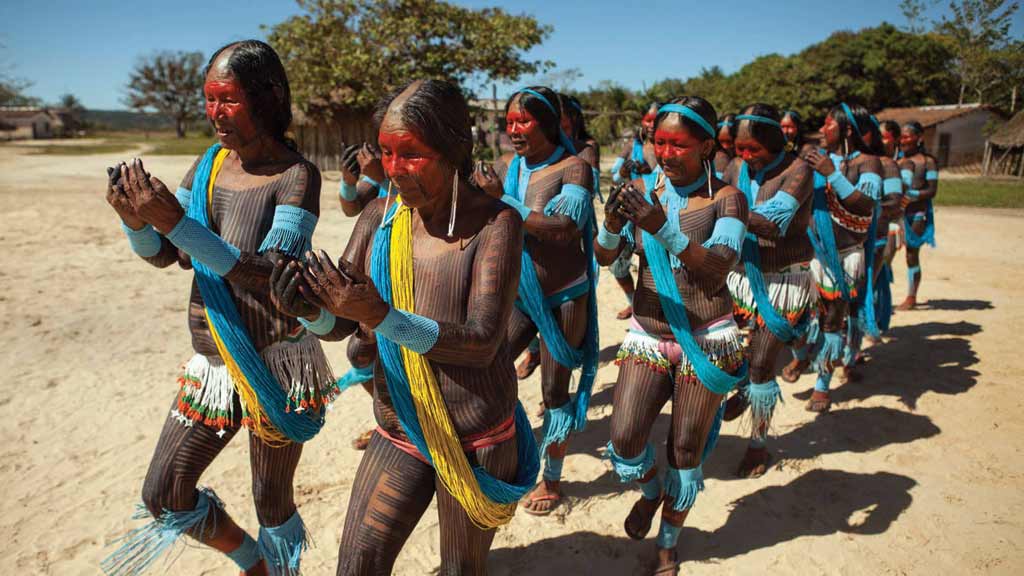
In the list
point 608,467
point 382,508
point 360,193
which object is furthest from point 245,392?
point 608,467

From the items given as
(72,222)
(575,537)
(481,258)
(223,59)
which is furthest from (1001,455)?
(72,222)

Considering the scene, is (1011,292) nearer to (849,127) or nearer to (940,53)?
(849,127)

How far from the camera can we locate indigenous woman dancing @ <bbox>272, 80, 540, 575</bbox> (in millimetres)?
1862

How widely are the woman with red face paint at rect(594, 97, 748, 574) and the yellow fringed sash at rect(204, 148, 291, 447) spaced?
151 centimetres

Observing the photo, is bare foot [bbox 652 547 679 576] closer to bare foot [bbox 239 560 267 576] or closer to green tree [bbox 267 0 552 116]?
bare foot [bbox 239 560 267 576]

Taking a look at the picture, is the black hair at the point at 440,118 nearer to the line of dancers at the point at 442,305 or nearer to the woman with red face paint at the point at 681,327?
the line of dancers at the point at 442,305

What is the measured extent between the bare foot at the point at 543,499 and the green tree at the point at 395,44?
14.6 m

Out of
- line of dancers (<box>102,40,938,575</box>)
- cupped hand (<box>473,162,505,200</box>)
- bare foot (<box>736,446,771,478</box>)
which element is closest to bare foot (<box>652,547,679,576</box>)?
line of dancers (<box>102,40,938,575</box>)

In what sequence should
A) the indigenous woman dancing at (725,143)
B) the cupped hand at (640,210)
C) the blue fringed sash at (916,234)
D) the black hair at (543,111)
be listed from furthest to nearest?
the blue fringed sash at (916,234)
the indigenous woman dancing at (725,143)
the black hair at (543,111)
the cupped hand at (640,210)

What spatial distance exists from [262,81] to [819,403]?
15.7ft

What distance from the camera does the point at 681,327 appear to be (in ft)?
9.90

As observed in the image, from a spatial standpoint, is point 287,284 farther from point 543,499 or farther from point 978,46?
point 978,46

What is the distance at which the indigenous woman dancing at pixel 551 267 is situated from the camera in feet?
12.0

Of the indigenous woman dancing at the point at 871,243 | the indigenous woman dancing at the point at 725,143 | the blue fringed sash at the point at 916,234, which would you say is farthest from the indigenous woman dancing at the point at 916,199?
the indigenous woman dancing at the point at 725,143
